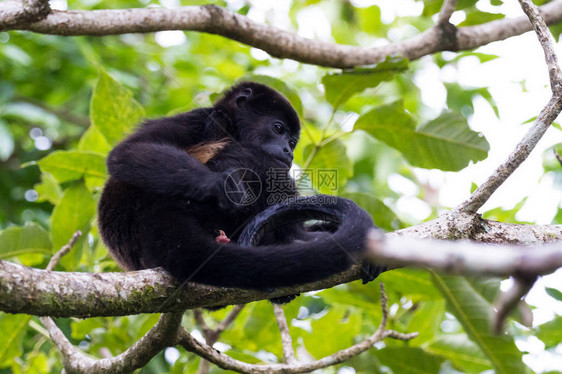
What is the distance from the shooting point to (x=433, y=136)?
14.6 feet

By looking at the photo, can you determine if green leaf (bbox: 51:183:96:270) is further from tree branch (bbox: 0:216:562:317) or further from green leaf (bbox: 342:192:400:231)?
green leaf (bbox: 342:192:400:231)

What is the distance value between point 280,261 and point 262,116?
1962 millimetres

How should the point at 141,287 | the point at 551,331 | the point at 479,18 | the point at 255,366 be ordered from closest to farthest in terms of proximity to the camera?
the point at 141,287 → the point at 255,366 → the point at 551,331 → the point at 479,18

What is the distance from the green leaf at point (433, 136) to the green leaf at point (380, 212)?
0.56 m

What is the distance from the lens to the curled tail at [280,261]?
8.63 ft

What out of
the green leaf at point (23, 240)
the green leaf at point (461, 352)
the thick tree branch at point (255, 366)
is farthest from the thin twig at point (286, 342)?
the green leaf at point (23, 240)

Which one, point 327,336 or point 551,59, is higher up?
point 551,59

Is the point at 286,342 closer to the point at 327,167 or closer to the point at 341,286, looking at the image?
the point at 341,286

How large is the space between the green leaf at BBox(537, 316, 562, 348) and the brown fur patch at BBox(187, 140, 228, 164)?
2.92 meters

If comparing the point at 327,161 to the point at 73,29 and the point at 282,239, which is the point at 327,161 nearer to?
the point at 282,239

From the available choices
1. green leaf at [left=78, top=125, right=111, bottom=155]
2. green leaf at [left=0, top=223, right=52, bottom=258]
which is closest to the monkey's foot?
green leaf at [left=0, top=223, right=52, bottom=258]

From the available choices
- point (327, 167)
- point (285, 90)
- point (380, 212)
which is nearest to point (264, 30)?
point (285, 90)

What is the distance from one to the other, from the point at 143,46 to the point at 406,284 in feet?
15.9

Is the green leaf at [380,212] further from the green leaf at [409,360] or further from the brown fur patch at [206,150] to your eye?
the brown fur patch at [206,150]
